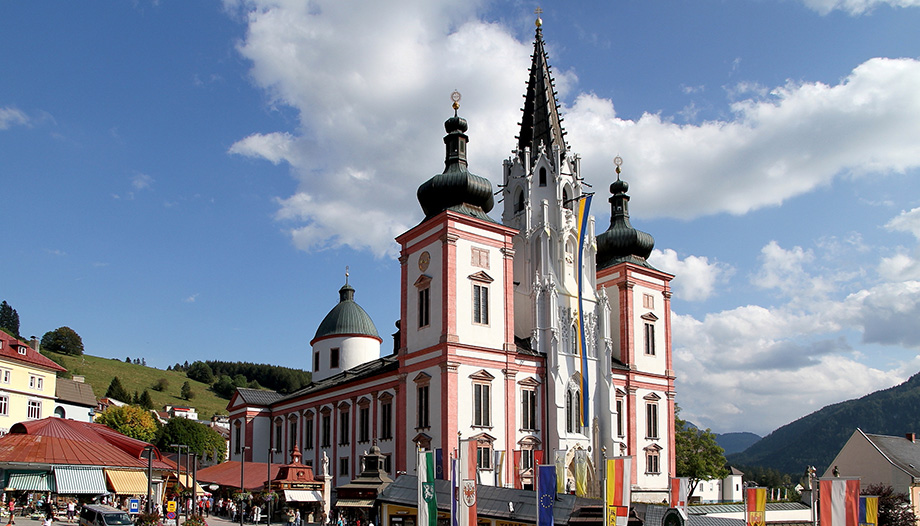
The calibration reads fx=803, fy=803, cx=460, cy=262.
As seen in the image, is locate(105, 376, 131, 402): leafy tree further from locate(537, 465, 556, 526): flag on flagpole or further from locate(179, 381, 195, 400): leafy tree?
locate(537, 465, 556, 526): flag on flagpole

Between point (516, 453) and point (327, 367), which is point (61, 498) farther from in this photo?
point (327, 367)

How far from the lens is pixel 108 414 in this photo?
97.5 metres

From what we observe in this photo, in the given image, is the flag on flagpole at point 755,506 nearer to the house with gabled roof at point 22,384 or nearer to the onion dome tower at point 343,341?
the onion dome tower at point 343,341

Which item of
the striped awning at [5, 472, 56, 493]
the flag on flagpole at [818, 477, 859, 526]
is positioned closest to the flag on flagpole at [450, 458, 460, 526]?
the flag on flagpole at [818, 477, 859, 526]

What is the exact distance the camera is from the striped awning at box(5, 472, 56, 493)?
36.1 metres

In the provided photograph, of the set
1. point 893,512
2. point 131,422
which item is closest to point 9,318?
point 131,422

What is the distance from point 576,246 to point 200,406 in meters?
135

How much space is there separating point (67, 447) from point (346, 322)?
33321mm

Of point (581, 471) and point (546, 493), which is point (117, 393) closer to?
point (581, 471)

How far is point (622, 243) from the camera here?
5556cm

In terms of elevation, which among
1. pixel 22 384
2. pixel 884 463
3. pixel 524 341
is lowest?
pixel 884 463

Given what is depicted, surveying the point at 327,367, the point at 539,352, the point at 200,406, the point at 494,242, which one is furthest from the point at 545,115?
the point at 200,406

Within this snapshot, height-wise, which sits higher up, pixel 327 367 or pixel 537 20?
pixel 537 20

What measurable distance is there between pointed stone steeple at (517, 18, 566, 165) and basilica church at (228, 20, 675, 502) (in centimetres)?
11
